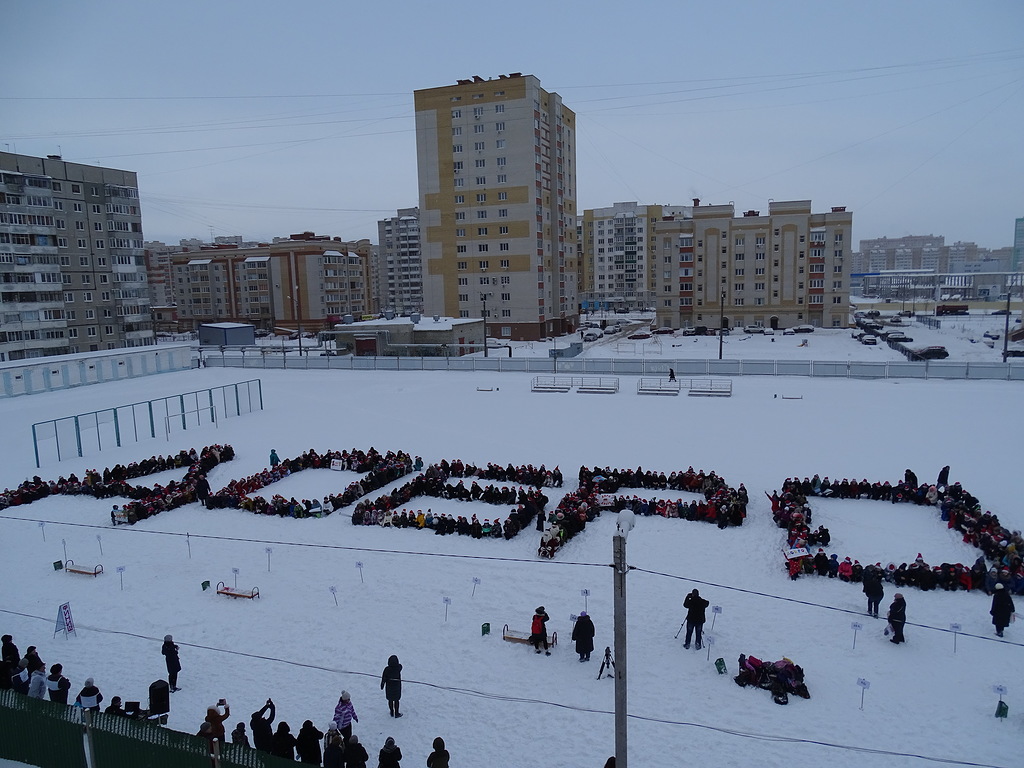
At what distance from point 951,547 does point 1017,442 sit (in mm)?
9877

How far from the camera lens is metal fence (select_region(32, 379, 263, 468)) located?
23.2m

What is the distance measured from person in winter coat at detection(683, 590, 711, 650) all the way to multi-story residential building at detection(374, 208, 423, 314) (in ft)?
337

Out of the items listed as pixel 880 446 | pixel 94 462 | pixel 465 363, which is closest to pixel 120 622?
pixel 94 462

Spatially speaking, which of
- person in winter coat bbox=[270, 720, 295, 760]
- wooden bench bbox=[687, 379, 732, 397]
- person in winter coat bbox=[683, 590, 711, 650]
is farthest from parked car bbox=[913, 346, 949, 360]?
person in winter coat bbox=[270, 720, 295, 760]

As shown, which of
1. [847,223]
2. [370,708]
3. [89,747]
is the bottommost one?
[370,708]

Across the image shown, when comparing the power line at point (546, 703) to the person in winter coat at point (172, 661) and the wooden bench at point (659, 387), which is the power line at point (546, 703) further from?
the wooden bench at point (659, 387)

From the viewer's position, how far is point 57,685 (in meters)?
8.86

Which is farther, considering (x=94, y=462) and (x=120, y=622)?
(x=94, y=462)

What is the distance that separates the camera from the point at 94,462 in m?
22.6

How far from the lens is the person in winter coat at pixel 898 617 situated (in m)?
10.2

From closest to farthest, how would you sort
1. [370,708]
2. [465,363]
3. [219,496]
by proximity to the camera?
[370,708] < [219,496] < [465,363]

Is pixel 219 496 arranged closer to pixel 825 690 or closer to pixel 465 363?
pixel 825 690

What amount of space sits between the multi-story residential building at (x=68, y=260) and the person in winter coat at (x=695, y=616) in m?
53.2

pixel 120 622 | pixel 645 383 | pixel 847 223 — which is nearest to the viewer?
pixel 120 622
